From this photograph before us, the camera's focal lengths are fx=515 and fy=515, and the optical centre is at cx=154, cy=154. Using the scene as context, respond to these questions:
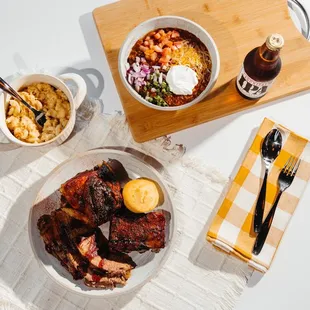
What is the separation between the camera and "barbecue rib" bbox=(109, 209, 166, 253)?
1568 mm

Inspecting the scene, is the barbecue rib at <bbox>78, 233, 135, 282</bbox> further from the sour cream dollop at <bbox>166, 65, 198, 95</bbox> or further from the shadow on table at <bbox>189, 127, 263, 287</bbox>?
the sour cream dollop at <bbox>166, 65, 198, 95</bbox>

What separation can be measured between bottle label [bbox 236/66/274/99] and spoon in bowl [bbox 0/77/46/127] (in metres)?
0.63

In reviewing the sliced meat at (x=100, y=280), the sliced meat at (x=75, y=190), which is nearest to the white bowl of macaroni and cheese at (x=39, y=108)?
the sliced meat at (x=75, y=190)

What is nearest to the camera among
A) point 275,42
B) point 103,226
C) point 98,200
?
point 275,42

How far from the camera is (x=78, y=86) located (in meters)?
1.67

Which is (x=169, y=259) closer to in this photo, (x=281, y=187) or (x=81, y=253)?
(x=81, y=253)

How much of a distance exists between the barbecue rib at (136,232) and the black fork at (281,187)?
316mm

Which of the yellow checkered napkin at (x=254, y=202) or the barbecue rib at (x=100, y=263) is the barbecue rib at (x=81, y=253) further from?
the yellow checkered napkin at (x=254, y=202)

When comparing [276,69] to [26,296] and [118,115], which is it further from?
[26,296]

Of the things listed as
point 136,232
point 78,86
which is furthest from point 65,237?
point 78,86

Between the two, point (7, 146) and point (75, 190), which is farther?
point (7, 146)

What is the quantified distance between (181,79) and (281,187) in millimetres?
483

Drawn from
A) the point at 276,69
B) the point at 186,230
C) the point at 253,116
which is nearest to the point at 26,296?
the point at 186,230

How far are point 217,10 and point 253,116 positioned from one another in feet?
1.24
